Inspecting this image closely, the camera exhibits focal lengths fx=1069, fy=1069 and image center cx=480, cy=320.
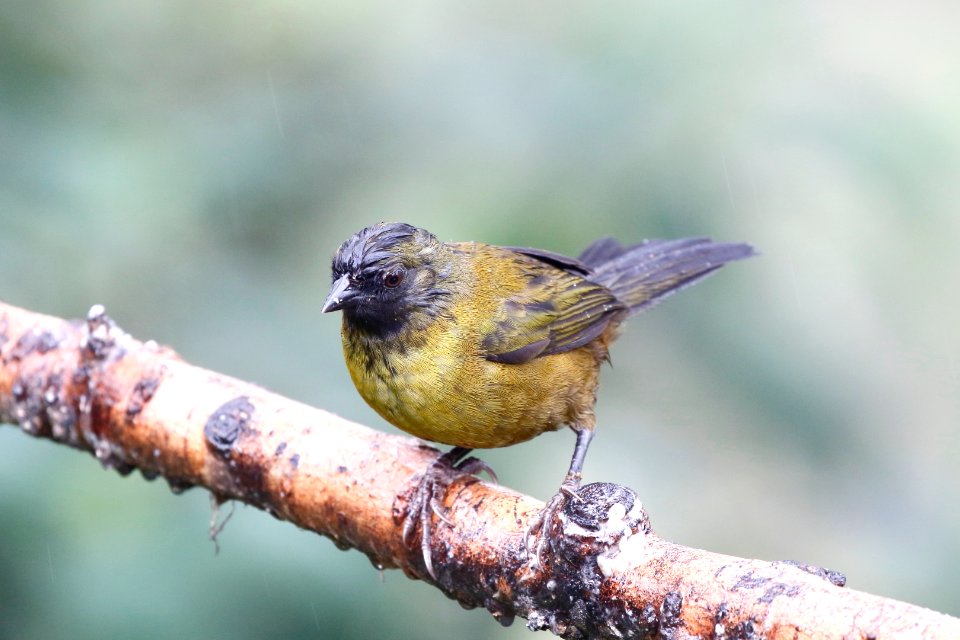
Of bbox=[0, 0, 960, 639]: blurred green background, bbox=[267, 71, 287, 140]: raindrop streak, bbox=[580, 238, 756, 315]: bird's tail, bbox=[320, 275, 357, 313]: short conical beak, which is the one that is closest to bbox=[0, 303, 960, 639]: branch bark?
bbox=[0, 0, 960, 639]: blurred green background

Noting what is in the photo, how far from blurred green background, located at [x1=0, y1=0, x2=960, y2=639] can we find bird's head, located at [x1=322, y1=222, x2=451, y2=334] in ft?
0.42

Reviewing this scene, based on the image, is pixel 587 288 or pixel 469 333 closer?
pixel 469 333

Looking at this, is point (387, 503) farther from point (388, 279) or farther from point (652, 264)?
point (652, 264)

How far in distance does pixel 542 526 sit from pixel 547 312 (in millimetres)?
1223

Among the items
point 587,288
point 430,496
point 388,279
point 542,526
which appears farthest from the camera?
point 587,288

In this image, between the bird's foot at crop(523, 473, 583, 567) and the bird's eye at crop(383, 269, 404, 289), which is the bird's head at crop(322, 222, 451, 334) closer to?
the bird's eye at crop(383, 269, 404, 289)

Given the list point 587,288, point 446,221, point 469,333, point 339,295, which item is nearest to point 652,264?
point 587,288

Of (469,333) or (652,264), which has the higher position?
(652,264)

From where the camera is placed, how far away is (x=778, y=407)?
303 cm

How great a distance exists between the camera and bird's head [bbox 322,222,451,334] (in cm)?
325

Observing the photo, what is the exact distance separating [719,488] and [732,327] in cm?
95

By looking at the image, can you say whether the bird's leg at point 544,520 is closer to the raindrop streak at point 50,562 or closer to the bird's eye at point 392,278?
the bird's eye at point 392,278

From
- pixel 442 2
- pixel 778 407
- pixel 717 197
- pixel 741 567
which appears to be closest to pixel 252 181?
pixel 442 2

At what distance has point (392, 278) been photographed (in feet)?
11.0
